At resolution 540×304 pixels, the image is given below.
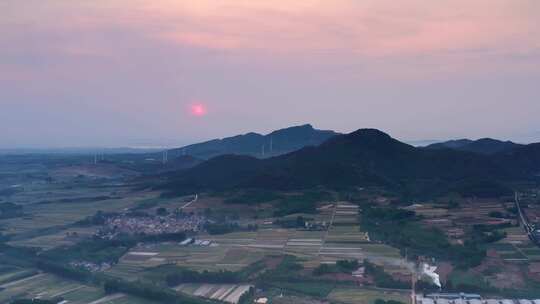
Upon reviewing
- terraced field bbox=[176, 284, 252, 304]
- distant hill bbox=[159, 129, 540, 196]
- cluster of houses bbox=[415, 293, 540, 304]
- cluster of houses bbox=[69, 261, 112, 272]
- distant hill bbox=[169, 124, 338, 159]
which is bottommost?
terraced field bbox=[176, 284, 252, 304]

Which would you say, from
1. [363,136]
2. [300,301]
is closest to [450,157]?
[363,136]

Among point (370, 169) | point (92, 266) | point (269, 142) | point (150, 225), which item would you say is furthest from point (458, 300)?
point (269, 142)

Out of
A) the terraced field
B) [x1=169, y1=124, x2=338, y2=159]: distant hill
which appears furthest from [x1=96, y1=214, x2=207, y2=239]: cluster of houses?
[x1=169, y1=124, x2=338, y2=159]: distant hill

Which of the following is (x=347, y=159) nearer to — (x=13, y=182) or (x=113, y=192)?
(x=113, y=192)

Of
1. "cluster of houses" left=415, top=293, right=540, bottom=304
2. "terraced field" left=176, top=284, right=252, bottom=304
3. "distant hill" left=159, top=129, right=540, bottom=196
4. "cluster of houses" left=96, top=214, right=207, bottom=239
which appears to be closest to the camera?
"cluster of houses" left=415, top=293, right=540, bottom=304

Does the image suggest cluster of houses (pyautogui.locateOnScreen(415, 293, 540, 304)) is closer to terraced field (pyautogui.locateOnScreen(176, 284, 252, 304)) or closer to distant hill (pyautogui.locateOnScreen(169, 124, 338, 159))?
terraced field (pyautogui.locateOnScreen(176, 284, 252, 304))

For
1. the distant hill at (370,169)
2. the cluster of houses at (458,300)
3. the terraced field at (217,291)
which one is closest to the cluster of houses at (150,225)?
the distant hill at (370,169)
